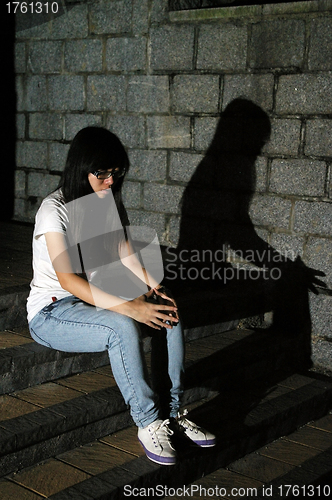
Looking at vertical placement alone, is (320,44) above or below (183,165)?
above

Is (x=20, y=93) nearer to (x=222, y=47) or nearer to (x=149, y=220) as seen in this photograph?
(x=149, y=220)

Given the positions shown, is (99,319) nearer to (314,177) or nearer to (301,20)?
(314,177)

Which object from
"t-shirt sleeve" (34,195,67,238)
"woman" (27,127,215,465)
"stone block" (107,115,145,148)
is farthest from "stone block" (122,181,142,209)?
"t-shirt sleeve" (34,195,67,238)

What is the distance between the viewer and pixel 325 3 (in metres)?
4.44

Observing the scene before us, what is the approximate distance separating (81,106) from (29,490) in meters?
4.16

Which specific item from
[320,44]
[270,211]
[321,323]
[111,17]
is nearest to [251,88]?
[320,44]

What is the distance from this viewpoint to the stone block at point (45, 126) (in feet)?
21.0

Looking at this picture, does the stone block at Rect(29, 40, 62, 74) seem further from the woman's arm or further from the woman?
the woman's arm

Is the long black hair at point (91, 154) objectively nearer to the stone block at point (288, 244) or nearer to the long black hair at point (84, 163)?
the long black hair at point (84, 163)

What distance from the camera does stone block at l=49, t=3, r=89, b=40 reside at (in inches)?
237

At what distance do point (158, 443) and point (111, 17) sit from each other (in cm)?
414

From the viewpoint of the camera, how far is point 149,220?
5727 millimetres

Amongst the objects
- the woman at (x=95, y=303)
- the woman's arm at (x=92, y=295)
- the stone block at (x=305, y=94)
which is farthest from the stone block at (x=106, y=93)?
the woman's arm at (x=92, y=295)

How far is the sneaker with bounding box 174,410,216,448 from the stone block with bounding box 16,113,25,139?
14.5ft
